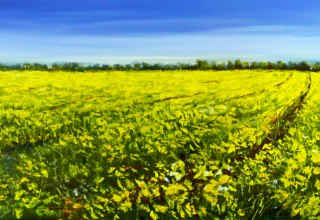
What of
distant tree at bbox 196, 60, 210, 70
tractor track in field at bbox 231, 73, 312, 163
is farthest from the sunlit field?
distant tree at bbox 196, 60, 210, 70

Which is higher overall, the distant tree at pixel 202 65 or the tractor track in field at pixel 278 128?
the tractor track in field at pixel 278 128

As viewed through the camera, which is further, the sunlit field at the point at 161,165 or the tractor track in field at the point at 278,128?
the tractor track in field at the point at 278,128

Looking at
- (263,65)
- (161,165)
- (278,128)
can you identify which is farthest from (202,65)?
(161,165)

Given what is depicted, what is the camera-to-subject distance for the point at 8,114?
14.2 m

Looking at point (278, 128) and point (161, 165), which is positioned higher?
point (161, 165)

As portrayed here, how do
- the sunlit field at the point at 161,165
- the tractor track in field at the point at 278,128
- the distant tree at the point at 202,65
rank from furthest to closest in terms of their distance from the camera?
the distant tree at the point at 202,65
the tractor track in field at the point at 278,128
the sunlit field at the point at 161,165

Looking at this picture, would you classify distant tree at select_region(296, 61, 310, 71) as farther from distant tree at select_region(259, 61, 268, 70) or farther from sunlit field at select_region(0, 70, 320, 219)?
sunlit field at select_region(0, 70, 320, 219)

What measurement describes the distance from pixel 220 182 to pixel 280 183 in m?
1.01

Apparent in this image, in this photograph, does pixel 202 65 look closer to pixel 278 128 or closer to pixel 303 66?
pixel 303 66

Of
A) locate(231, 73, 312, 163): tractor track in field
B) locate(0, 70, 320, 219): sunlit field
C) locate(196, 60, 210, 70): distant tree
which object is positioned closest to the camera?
locate(0, 70, 320, 219): sunlit field

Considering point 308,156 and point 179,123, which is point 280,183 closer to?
point 308,156

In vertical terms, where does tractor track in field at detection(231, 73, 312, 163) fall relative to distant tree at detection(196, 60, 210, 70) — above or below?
above

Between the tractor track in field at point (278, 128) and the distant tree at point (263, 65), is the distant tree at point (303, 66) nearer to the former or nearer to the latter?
the distant tree at point (263, 65)

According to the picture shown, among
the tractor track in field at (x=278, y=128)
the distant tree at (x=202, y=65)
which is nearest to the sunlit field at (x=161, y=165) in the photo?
the tractor track in field at (x=278, y=128)
